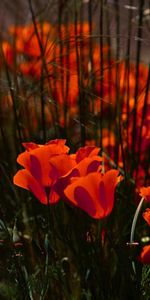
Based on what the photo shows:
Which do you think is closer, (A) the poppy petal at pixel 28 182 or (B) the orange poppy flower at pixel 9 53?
(A) the poppy petal at pixel 28 182

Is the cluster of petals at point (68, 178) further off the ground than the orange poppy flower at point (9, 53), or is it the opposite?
the cluster of petals at point (68, 178)

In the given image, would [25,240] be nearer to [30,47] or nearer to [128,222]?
[128,222]

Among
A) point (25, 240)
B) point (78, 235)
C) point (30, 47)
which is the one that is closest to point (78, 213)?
point (78, 235)

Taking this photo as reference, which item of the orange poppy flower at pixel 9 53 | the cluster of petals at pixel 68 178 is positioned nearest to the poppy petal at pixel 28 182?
the cluster of petals at pixel 68 178

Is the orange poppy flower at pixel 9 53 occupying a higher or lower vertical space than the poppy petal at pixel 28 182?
lower

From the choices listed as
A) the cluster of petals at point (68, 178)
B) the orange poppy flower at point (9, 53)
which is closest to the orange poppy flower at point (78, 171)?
the cluster of petals at point (68, 178)

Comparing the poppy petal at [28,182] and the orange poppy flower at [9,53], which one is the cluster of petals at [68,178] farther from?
the orange poppy flower at [9,53]
